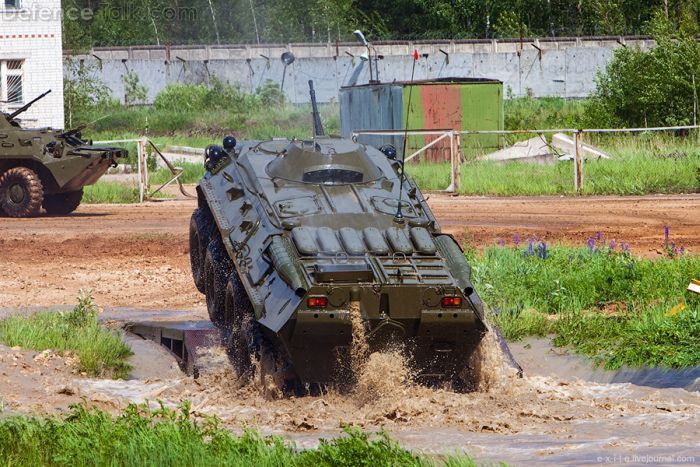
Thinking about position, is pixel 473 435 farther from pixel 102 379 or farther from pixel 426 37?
pixel 426 37

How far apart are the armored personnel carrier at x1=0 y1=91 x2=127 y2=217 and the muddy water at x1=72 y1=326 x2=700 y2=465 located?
12.0 metres

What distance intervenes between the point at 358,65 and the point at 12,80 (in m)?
16.9

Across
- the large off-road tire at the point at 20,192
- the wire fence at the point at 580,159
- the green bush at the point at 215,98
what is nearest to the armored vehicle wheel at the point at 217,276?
the wire fence at the point at 580,159

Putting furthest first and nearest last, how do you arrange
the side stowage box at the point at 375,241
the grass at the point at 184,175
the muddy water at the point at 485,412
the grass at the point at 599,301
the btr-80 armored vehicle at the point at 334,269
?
the grass at the point at 184,175 → the grass at the point at 599,301 → the side stowage box at the point at 375,241 → the btr-80 armored vehicle at the point at 334,269 → the muddy water at the point at 485,412

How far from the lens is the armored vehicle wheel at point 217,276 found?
1351 centimetres

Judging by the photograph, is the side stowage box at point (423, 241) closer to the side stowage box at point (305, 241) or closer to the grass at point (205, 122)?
the side stowage box at point (305, 241)

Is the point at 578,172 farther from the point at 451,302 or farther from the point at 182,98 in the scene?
the point at 182,98

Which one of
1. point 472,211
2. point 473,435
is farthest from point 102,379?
point 472,211

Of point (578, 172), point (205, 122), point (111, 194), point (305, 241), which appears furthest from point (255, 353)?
point (205, 122)

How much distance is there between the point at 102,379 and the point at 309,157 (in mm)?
2860

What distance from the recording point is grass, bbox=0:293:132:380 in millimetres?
12766

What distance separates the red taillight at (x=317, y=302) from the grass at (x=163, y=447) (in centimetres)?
185

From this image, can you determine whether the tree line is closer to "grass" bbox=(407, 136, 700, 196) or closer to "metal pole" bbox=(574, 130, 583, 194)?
"grass" bbox=(407, 136, 700, 196)

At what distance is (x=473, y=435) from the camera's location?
949 centimetres
